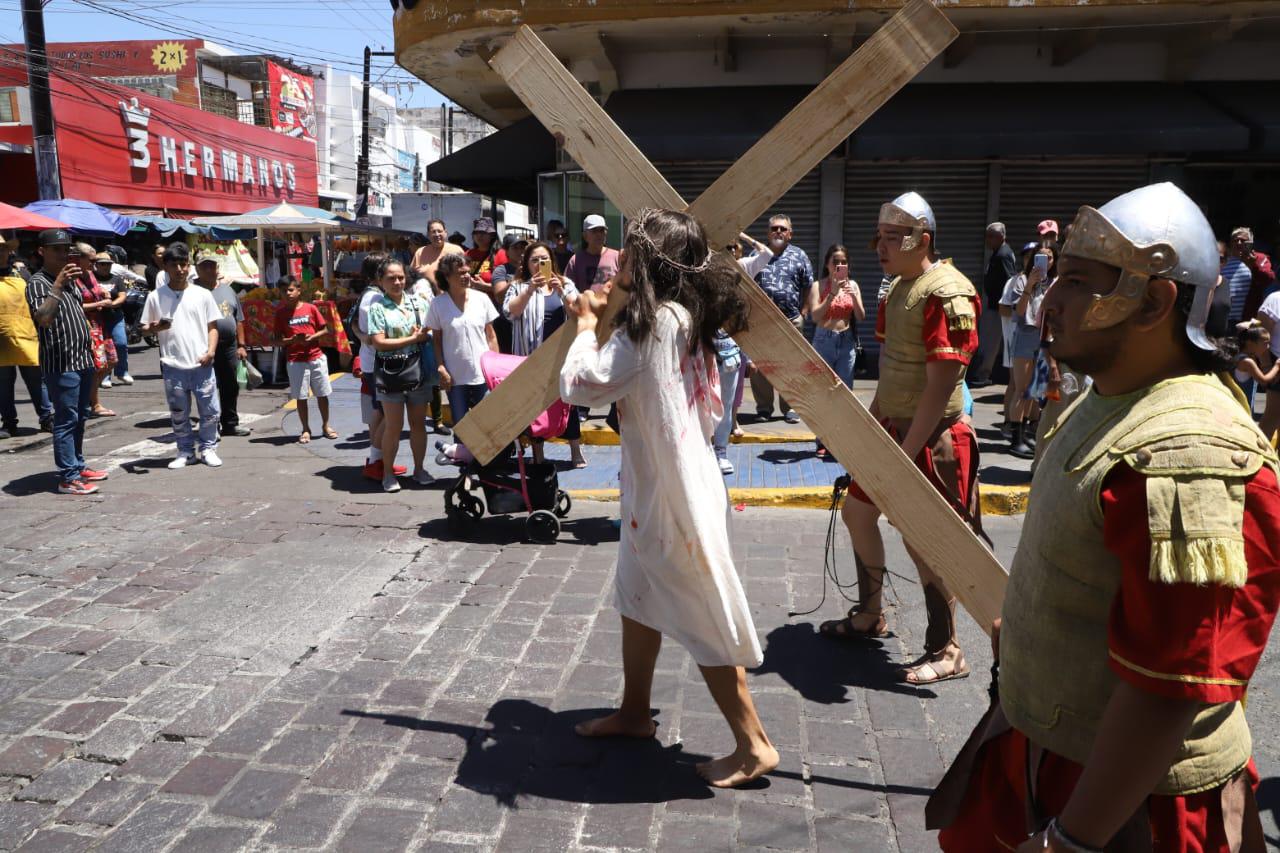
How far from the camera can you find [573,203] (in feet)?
44.7

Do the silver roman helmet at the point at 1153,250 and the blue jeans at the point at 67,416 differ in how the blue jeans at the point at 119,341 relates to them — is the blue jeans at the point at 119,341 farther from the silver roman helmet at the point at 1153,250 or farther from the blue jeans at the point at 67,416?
the silver roman helmet at the point at 1153,250

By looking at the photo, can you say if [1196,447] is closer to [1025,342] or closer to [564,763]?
[564,763]

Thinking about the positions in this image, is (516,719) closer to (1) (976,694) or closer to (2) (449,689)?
(2) (449,689)

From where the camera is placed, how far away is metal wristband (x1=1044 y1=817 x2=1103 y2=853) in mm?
1529

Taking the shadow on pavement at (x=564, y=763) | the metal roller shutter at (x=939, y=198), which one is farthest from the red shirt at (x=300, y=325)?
the metal roller shutter at (x=939, y=198)

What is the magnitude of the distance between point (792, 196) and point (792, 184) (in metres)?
10.5

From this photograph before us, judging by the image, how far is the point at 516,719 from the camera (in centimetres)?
377

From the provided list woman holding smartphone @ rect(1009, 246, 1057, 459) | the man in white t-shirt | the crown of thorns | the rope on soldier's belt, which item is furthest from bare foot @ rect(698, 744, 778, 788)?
the man in white t-shirt

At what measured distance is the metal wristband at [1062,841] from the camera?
5.02 feet

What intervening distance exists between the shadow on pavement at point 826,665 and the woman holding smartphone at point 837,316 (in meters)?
4.03

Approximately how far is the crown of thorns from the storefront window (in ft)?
34.1

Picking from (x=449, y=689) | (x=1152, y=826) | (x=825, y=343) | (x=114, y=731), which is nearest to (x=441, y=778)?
(x=449, y=689)

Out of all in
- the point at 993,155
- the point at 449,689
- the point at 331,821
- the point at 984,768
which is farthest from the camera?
the point at 993,155

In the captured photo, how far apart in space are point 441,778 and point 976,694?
2210 mm
